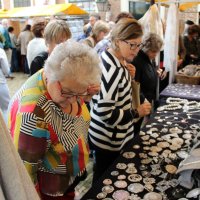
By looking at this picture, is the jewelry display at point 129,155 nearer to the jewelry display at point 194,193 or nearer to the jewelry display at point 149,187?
the jewelry display at point 149,187

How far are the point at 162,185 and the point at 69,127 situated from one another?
49cm

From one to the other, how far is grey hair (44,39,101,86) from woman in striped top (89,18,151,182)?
1.75 feet

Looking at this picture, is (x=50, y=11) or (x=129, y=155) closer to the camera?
Result: (x=129, y=155)

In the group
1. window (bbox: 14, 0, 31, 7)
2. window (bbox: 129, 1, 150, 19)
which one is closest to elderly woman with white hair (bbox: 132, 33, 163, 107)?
window (bbox: 129, 1, 150, 19)

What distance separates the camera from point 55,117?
3.65ft

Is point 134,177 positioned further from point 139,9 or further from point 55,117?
point 139,9

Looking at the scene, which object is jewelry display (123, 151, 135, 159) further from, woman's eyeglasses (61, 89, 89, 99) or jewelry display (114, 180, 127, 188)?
woman's eyeglasses (61, 89, 89, 99)

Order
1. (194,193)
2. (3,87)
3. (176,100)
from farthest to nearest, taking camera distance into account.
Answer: (3,87), (176,100), (194,193)

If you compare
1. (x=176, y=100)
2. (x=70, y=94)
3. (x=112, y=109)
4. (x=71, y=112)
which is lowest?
(x=176, y=100)

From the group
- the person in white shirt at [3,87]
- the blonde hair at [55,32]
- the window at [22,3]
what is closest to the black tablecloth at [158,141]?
the blonde hair at [55,32]

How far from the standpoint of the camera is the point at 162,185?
1252 mm

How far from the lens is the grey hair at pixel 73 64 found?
102 cm

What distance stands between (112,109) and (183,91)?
1.61m

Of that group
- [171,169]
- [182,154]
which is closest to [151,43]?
[182,154]
